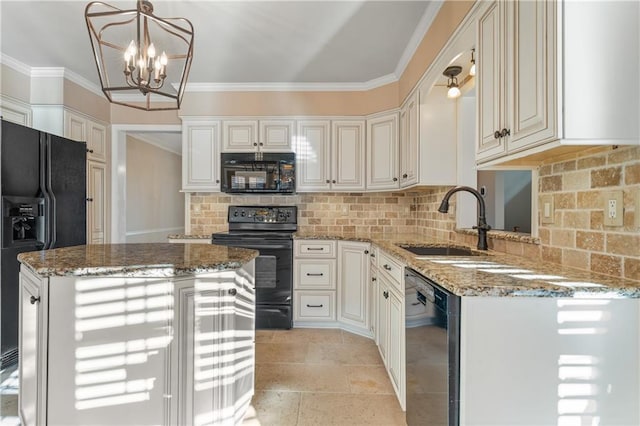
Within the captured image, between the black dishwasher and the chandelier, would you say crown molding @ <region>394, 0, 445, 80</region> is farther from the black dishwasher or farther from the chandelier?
the black dishwasher

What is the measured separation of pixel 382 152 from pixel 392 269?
63.9 inches

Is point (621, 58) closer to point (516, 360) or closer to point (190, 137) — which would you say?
point (516, 360)

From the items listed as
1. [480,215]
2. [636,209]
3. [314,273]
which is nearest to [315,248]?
[314,273]

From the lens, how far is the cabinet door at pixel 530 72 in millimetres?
1090

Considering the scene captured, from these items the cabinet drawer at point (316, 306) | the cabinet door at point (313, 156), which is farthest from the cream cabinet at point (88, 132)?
the cabinet drawer at point (316, 306)

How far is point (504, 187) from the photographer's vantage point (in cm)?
240

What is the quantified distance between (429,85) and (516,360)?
197cm

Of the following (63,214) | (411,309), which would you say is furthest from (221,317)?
(63,214)

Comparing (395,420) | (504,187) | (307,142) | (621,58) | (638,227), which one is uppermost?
(307,142)

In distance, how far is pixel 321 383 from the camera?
2.17 meters

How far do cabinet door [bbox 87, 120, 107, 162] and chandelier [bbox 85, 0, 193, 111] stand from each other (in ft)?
1.48

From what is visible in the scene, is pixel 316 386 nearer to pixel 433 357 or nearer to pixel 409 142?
pixel 433 357

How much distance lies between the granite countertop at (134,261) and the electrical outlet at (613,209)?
1.50 m

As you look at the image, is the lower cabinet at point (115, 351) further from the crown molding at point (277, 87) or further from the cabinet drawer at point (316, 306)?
the crown molding at point (277, 87)
